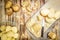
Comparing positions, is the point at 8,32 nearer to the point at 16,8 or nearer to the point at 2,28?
the point at 2,28

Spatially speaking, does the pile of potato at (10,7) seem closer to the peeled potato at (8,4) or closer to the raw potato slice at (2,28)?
the peeled potato at (8,4)

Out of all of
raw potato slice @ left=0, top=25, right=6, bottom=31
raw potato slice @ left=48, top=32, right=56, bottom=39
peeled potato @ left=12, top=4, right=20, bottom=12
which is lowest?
raw potato slice @ left=48, top=32, right=56, bottom=39

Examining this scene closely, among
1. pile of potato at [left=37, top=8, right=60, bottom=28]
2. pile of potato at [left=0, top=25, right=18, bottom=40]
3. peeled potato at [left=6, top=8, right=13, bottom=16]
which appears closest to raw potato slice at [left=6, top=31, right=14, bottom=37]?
pile of potato at [left=0, top=25, right=18, bottom=40]

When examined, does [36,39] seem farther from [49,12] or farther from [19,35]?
[49,12]

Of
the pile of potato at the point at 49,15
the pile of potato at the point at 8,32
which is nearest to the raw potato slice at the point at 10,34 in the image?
the pile of potato at the point at 8,32

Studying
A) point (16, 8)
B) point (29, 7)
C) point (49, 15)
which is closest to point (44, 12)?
point (49, 15)

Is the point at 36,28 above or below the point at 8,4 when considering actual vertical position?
below

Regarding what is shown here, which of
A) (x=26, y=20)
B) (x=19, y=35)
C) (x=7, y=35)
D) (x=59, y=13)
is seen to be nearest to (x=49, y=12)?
(x=59, y=13)

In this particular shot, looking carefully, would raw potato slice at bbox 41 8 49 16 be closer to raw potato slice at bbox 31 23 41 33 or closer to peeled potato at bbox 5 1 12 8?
raw potato slice at bbox 31 23 41 33
